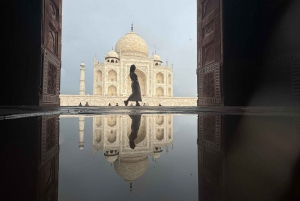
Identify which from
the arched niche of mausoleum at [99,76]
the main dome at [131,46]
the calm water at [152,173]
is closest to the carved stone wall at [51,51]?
the calm water at [152,173]

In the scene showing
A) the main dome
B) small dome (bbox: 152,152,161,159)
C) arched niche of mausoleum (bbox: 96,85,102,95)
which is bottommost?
small dome (bbox: 152,152,161,159)

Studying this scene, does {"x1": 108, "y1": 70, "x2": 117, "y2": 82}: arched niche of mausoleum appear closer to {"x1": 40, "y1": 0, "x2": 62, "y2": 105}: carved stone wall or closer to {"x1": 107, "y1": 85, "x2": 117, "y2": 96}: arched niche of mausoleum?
{"x1": 107, "y1": 85, "x2": 117, "y2": 96}: arched niche of mausoleum

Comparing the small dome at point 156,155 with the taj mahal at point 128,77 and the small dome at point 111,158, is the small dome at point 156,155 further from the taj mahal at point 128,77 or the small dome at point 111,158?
the taj mahal at point 128,77

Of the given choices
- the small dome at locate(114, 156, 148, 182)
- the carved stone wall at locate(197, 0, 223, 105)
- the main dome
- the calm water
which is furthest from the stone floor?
the main dome

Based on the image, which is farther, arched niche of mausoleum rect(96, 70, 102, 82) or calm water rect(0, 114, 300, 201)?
arched niche of mausoleum rect(96, 70, 102, 82)

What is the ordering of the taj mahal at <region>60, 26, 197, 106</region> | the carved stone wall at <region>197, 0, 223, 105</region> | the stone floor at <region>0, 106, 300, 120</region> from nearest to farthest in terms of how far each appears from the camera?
the stone floor at <region>0, 106, 300, 120</region> → the carved stone wall at <region>197, 0, 223, 105</region> → the taj mahal at <region>60, 26, 197, 106</region>
